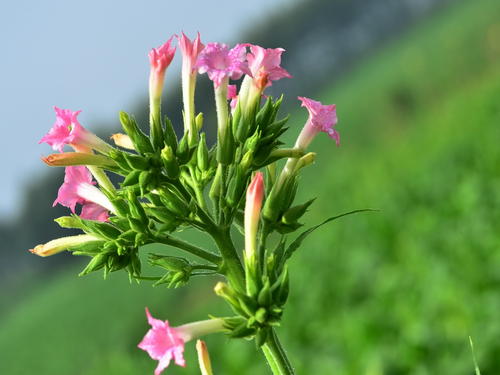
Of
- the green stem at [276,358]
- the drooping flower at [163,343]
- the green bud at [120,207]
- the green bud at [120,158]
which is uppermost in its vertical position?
the green bud at [120,158]

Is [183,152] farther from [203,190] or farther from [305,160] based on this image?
[305,160]

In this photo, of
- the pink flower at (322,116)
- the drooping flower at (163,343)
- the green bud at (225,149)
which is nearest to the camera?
the drooping flower at (163,343)

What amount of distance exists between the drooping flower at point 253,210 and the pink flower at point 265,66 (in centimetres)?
37

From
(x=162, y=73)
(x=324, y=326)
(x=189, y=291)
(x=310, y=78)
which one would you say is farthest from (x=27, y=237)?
(x=162, y=73)

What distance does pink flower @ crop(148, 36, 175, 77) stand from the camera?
2723 mm

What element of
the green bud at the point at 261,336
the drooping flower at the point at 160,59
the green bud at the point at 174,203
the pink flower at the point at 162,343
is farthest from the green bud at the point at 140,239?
the drooping flower at the point at 160,59

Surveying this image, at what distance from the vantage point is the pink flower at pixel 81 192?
2.79 meters

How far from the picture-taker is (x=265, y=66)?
2754 millimetres

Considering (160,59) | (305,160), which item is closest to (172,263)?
(305,160)

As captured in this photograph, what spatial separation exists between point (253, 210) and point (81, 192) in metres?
0.60

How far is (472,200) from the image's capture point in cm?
1523

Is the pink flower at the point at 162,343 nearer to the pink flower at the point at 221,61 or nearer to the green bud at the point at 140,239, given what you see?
the green bud at the point at 140,239

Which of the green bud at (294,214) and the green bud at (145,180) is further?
the green bud at (294,214)

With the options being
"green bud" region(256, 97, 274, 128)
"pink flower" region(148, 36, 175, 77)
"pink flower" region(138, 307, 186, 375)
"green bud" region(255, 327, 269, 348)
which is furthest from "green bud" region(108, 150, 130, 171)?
"green bud" region(255, 327, 269, 348)
